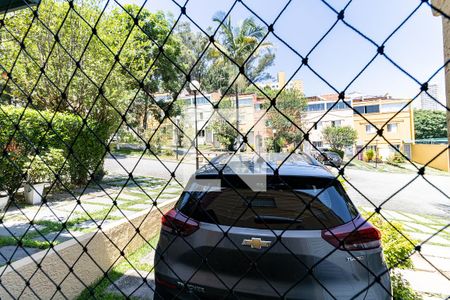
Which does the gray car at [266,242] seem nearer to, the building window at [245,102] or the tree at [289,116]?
the tree at [289,116]

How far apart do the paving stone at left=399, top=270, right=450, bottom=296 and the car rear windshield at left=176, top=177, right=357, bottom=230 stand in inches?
64.6

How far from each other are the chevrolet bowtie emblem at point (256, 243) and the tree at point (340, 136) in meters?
23.8

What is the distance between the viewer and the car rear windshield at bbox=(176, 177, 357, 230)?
4.65 ft

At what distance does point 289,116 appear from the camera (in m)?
19.8

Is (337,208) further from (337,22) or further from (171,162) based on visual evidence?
(171,162)

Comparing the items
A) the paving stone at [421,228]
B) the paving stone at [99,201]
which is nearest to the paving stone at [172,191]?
the paving stone at [99,201]

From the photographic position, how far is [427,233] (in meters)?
4.64

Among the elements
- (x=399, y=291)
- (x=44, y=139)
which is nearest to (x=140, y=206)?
(x=44, y=139)

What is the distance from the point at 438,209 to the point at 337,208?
8141 millimetres

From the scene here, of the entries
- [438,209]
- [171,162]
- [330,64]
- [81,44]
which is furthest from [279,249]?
[171,162]

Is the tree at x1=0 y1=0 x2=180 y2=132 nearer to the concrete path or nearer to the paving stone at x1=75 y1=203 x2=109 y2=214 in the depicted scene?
the concrete path

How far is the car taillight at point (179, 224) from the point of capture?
1.51 meters

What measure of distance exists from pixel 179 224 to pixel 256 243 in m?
0.47

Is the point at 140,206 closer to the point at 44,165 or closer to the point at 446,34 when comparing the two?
the point at 44,165
